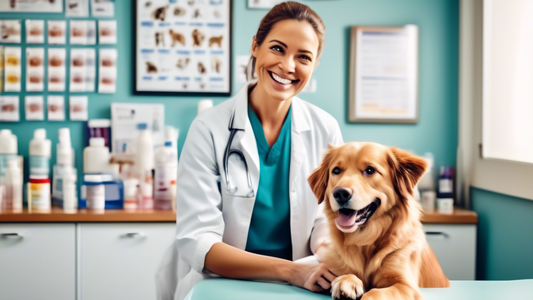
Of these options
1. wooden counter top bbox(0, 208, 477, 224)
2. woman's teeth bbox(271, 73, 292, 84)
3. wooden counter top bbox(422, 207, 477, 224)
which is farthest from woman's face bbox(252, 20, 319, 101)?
wooden counter top bbox(422, 207, 477, 224)

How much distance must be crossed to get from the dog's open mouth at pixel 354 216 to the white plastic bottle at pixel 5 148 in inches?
76.6

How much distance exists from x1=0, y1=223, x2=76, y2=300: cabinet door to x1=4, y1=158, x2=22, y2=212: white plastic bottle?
19cm

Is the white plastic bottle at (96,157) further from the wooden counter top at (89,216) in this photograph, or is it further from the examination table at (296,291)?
the examination table at (296,291)

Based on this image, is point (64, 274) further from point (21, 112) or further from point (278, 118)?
point (278, 118)

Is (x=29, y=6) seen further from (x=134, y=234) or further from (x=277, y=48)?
(x=277, y=48)

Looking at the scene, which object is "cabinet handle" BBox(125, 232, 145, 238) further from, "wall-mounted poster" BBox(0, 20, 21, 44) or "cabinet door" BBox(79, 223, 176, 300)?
"wall-mounted poster" BBox(0, 20, 21, 44)

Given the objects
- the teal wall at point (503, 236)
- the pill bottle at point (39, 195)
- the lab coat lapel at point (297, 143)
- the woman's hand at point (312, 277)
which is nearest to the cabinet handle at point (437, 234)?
the teal wall at point (503, 236)

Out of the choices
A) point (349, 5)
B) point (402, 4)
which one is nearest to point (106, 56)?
point (349, 5)

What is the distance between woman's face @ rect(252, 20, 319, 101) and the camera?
1.17 m

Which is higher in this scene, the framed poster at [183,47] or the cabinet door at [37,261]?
the framed poster at [183,47]

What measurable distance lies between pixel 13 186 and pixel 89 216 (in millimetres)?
483

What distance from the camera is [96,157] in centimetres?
229

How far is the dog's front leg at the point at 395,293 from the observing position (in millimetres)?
796

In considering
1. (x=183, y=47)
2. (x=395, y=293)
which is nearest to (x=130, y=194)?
(x=183, y=47)
